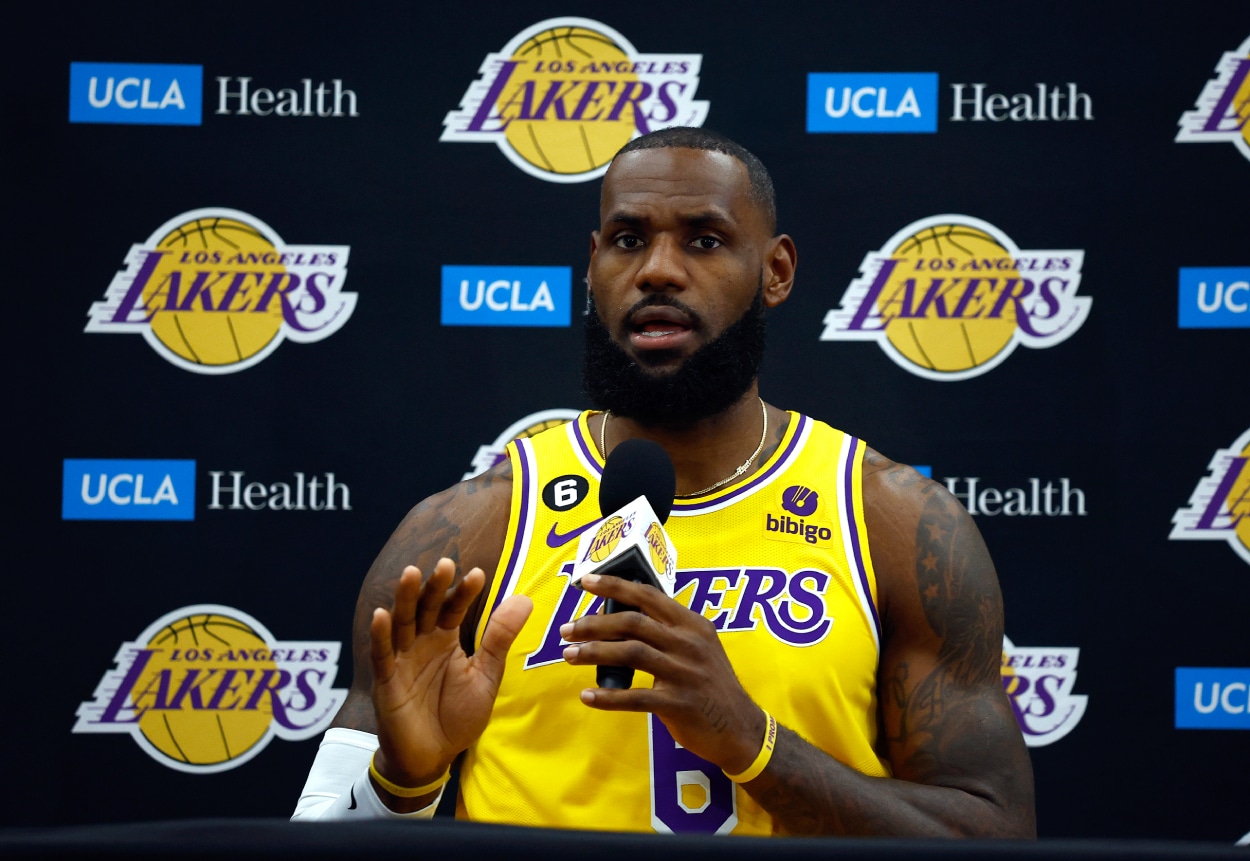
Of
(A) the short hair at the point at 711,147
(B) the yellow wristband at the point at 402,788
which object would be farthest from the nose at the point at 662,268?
(B) the yellow wristband at the point at 402,788

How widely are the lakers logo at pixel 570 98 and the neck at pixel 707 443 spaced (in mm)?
900

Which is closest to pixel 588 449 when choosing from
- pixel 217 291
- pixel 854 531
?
pixel 854 531

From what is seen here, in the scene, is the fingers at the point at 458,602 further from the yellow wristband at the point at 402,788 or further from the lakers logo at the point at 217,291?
the lakers logo at the point at 217,291

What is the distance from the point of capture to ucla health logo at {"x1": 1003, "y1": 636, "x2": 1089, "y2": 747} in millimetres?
2199

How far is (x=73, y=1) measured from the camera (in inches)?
88.7

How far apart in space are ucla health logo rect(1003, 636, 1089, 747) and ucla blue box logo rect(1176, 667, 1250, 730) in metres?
0.22

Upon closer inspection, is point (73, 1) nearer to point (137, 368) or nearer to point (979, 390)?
point (137, 368)

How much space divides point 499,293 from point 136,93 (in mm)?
939

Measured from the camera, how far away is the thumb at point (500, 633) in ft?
Result: 3.72

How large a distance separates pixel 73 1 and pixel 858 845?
98.4 inches

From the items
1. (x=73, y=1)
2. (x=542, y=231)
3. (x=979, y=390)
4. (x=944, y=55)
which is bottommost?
(x=979, y=390)

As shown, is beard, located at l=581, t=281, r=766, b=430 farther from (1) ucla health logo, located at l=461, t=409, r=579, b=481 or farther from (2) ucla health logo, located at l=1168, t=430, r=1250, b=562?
(2) ucla health logo, located at l=1168, t=430, r=1250, b=562

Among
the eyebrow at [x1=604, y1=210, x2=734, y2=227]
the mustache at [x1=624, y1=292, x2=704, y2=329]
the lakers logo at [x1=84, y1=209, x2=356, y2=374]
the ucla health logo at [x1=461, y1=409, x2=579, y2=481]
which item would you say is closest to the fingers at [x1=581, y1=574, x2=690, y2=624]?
the mustache at [x1=624, y1=292, x2=704, y2=329]

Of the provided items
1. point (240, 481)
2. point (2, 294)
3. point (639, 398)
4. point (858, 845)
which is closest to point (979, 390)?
point (639, 398)
